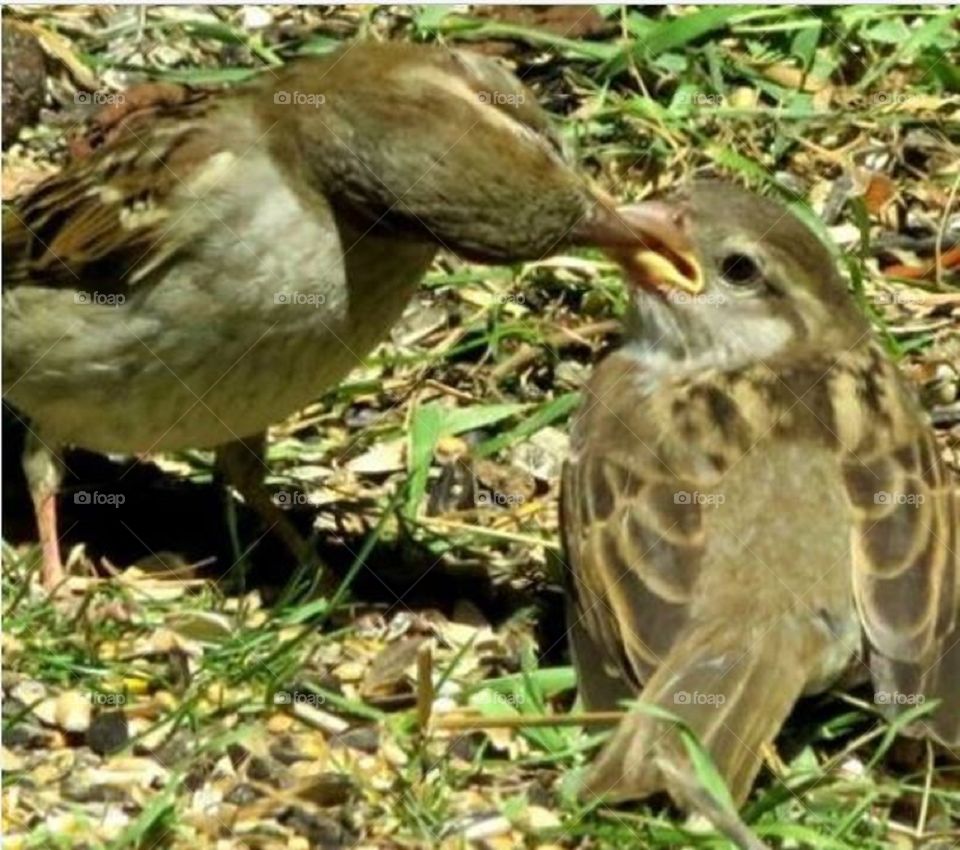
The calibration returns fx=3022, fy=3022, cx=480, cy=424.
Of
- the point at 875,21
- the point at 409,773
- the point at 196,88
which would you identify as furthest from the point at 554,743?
the point at 875,21

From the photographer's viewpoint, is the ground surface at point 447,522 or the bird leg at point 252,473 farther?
the bird leg at point 252,473

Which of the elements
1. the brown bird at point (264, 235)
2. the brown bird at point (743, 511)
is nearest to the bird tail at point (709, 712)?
the brown bird at point (743, 511)

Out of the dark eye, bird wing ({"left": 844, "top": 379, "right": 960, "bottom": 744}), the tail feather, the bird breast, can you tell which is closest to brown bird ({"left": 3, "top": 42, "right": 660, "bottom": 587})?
the bird breast

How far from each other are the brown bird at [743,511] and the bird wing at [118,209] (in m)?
0.90

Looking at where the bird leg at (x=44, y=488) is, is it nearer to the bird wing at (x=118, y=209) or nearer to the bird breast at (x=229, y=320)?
the bird breast at (x=229, y=320)

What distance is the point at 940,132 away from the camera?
769 centimetres

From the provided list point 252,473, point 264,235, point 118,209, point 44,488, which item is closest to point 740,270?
point 264,235

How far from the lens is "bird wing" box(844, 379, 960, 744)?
5598 mm

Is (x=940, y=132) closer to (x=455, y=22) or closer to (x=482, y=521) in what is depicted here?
(x=455, y=22)

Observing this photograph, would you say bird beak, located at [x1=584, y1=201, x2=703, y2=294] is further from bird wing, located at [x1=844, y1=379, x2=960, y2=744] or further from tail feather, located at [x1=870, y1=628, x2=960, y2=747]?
tail feather, located at [x1=870, y1=628, x2=960, y2=747]

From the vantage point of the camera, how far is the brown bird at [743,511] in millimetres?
5500

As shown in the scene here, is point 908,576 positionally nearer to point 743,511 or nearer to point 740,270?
point 743,511

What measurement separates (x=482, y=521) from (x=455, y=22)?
1624 millimetres

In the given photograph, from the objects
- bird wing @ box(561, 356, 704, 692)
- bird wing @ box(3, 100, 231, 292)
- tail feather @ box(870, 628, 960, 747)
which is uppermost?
bird wing @ box(3, 100, 231, 292)
